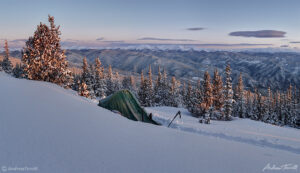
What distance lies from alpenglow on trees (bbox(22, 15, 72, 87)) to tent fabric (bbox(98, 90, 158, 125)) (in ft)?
26.9

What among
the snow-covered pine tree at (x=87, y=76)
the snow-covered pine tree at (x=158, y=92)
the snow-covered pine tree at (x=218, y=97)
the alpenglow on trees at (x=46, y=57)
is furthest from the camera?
the snow-covered pine tree at (x=158, y=92)

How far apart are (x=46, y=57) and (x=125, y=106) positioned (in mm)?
11026

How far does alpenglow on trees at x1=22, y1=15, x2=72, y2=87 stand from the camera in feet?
Answer: 55.1

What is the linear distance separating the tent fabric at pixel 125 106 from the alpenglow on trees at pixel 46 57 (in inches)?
322

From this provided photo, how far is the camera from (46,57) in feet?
57.2

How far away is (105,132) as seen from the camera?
4.96m

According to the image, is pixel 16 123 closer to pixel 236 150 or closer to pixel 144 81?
pixel 236 150

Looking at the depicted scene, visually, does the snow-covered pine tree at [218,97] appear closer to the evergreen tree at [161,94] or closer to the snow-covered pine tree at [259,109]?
the evergreen tree at [161,94]

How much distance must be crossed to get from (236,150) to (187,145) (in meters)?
1.35

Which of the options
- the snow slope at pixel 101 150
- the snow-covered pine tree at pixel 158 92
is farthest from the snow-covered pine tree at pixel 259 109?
the snow slope at pixel 101 150

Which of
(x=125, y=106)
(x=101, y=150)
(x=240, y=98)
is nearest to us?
(x=101, y=150)

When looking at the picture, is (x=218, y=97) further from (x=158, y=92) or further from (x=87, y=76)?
(x=87, y=76)

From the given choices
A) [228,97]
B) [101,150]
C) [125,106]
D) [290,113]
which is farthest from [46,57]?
[290,113]

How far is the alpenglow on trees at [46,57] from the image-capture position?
55.1ft
